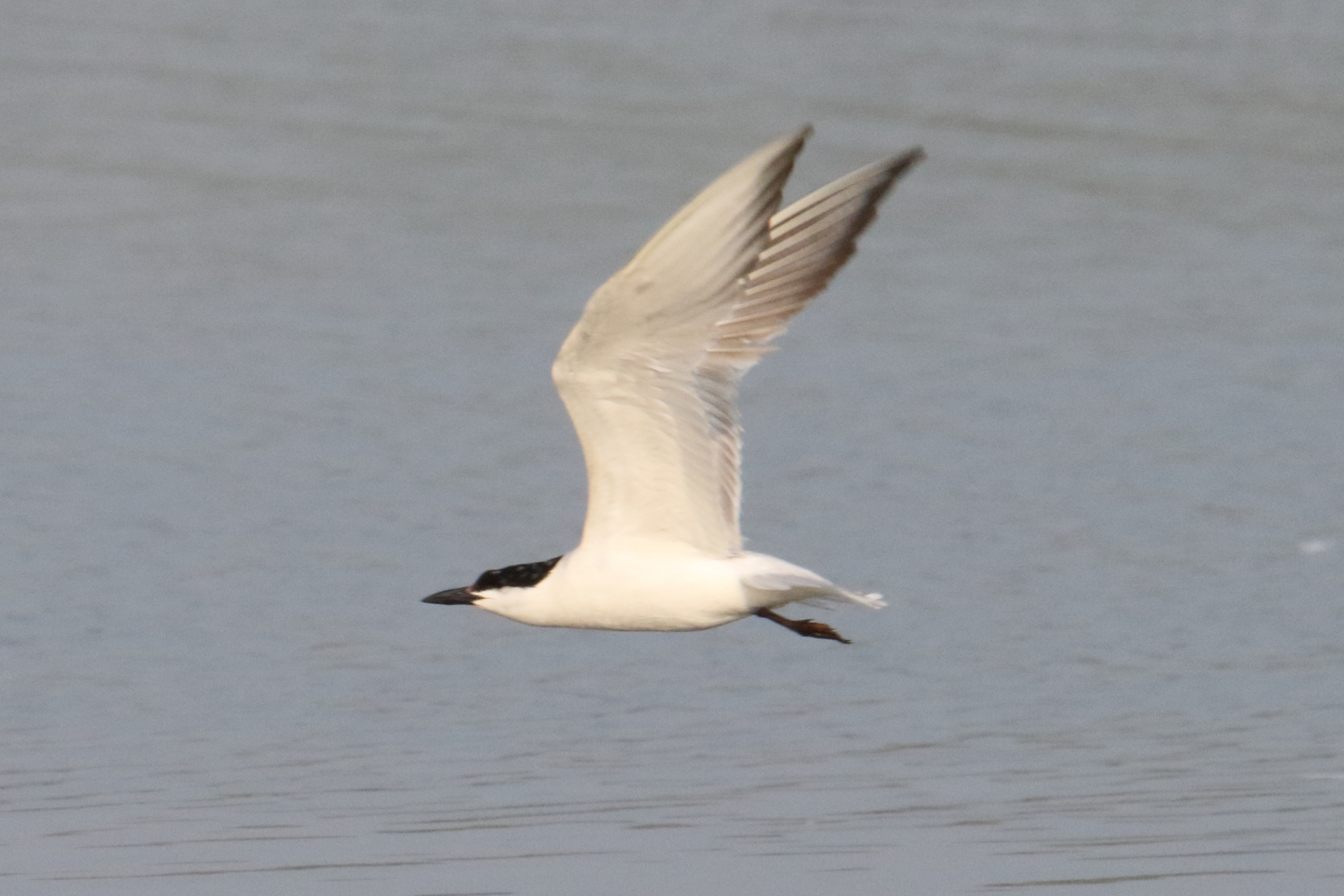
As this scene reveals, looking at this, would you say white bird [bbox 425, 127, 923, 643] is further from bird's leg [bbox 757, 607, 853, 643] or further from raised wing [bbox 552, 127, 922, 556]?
bird's leg [bbox 757, 607, 853, 643]

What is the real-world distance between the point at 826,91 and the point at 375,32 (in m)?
3.65

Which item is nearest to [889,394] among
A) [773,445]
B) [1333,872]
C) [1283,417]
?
[773,445]

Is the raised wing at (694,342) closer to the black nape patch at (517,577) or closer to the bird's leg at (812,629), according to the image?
the black nape patch at (517,577)

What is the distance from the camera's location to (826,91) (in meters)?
17.4

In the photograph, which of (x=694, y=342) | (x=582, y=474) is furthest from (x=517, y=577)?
(x=582, y=474)

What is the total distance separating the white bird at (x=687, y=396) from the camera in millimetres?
6004

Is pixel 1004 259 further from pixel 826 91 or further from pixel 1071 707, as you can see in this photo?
pixel 1071 707

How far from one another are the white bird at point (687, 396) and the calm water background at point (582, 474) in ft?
2.91

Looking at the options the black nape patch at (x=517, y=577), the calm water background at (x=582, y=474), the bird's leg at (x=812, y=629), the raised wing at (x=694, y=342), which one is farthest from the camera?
the calm water background at (x=582, y=474)

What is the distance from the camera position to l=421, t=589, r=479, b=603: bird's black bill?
7.05 metres

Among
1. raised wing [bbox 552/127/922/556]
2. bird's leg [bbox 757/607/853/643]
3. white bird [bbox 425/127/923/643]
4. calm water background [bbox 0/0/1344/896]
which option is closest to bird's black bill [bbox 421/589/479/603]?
white bird [bbox 425/127/923/643]

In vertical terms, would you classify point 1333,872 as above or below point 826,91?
below

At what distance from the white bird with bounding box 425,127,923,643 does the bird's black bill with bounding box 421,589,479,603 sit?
7.3 inches

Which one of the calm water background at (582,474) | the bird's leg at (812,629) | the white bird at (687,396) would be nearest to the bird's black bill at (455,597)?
the white bird at (687,396)
